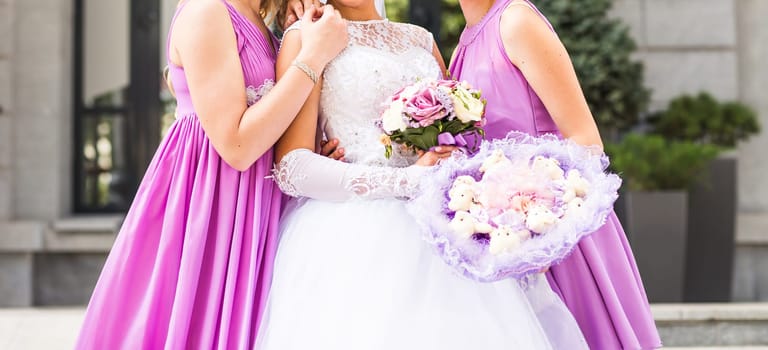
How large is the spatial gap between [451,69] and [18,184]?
5.43 m

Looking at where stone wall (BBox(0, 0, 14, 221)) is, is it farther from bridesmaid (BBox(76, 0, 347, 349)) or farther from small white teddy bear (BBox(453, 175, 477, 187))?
small white teddy bear (BBox(453, 175, 477, 187))

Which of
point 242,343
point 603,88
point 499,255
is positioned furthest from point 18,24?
point 499,255

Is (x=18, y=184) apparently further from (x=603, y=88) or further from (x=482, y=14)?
(x=482, y=14)

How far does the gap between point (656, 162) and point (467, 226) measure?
4388 millimetres

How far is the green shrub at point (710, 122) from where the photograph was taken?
7234mm

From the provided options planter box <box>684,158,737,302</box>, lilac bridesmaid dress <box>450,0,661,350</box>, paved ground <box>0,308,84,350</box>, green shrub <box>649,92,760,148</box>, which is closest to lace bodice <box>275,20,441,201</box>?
lilac bridesmaid dress <box>450,0,661,350</box>

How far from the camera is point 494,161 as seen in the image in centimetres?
237

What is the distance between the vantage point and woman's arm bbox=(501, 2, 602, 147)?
274 centimetres

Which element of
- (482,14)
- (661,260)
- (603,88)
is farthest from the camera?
(603,88)

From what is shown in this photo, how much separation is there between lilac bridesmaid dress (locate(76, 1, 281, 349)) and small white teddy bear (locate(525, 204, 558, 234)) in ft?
2.64

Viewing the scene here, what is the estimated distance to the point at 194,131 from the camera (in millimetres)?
2721

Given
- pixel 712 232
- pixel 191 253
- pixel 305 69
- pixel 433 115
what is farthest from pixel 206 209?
pixel 712 232

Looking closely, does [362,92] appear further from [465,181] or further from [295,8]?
[465,181]

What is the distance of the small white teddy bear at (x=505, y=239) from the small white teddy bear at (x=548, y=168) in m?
0.18
